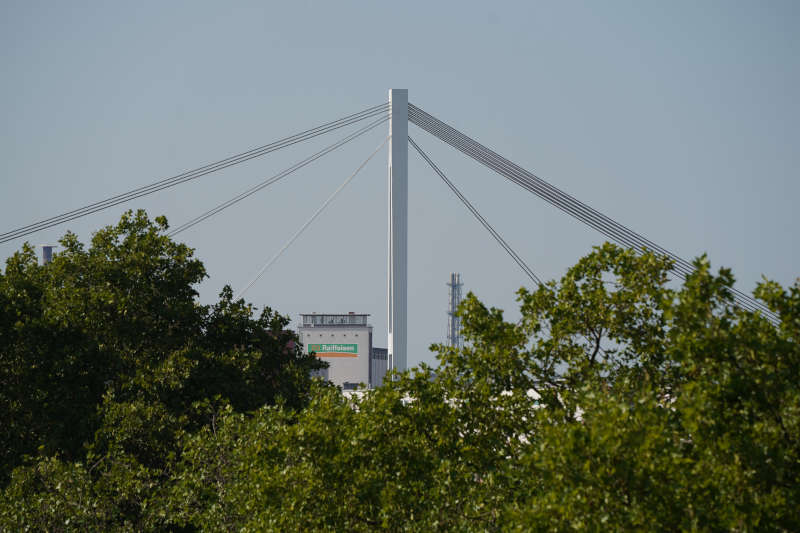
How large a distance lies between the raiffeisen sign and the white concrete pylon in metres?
85.3

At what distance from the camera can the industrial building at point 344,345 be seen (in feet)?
403

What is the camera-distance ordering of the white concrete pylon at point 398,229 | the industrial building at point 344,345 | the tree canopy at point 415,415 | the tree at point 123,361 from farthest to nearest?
the industrial building at point 344,345, the white concrete pylon at point 398,229, the tree at point 123,361, the tree canopy at point 415,415

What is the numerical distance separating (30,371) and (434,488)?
12.9m

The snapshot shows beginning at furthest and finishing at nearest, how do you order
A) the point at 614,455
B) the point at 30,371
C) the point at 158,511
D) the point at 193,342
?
1. the point at 193,342
2. the point at 30,371
3. the point at 158,511
4. the point at 614,455

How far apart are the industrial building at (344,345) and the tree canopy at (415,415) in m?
98.7

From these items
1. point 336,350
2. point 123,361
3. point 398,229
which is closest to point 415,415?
point 123,361

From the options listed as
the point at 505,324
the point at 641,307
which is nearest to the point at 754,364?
the point at 641,307

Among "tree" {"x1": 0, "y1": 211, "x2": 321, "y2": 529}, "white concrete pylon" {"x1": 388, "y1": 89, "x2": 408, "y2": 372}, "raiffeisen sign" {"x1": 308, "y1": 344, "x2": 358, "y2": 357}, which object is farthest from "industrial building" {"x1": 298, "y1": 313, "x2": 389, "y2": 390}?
"tree" {"x1": 0, "y1": 211, "x2": 321, "y2": 529}

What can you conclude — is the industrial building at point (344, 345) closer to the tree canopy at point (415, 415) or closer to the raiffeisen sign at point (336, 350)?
the raiffeisen sign at point (336, 350)

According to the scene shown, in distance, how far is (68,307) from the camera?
73.4ft

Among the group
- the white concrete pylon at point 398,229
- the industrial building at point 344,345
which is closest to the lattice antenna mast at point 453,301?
the industrial building at point 344,345

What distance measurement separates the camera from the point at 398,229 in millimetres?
37219

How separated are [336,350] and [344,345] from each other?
4.18 feet

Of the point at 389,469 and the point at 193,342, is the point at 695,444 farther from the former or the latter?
the point at 193,342
